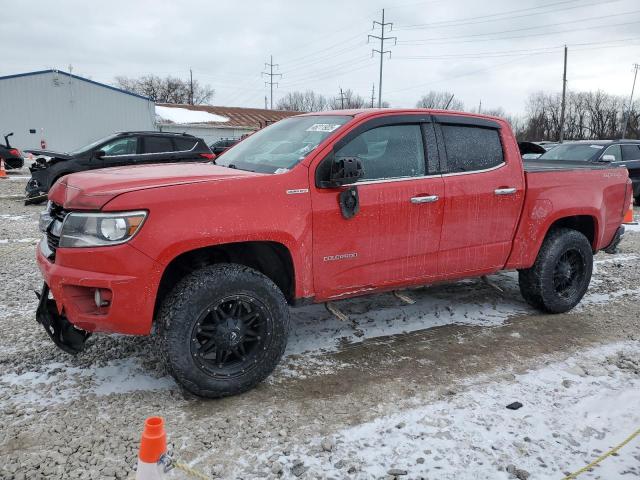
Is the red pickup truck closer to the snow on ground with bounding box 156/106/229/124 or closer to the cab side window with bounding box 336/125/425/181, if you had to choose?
the cab side window with bounding box 336/125/425/181

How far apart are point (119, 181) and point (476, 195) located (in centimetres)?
274

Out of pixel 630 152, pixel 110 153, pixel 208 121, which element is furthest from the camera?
pixel 208 121

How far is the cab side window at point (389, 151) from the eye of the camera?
3607mm

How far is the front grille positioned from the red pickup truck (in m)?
0.02

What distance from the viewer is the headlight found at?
276cm

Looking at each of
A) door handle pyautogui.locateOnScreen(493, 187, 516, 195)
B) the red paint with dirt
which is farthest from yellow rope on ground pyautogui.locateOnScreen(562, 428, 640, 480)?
door handle pyautogui.locateOnScreen(493, 187, 516, 195)

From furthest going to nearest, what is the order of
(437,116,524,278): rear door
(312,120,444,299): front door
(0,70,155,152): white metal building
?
(0,70,155,152): white metal building, (437,116,524,278): rear door, (312,120,444,299): front door

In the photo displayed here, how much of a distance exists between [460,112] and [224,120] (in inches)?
1449

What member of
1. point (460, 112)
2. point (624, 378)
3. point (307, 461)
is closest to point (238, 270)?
point (307, 461)

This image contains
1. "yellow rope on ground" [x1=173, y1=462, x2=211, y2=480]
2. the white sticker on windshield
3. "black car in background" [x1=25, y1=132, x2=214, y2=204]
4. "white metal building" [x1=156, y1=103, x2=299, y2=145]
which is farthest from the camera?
"white metal building" [x1=156, y1=103, x2=299, y2=145]

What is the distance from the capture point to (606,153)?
12.1 m

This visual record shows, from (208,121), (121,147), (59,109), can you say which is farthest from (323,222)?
(208,121)

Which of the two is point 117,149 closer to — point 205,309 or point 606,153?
point 205,309

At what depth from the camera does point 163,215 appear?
2.82 metres
